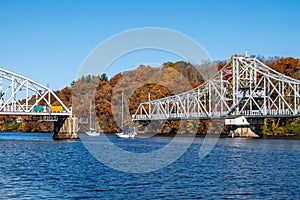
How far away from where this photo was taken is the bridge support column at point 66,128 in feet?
360

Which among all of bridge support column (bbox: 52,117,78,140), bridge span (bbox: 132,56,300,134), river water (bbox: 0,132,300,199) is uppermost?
bridge span (bbox: 132,56,300,134)

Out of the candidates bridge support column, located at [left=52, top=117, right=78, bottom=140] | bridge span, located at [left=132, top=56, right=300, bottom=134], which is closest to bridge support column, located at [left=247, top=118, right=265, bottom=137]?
bridge span, located at [left=132, top=56, right=300, bottom=134]

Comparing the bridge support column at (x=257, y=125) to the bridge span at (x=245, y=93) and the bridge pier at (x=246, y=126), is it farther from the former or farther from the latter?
the bridge span at (x=245, y=93)

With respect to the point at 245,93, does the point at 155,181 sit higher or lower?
lower

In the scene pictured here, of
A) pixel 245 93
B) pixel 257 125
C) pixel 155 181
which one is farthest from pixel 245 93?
pixel 155 181

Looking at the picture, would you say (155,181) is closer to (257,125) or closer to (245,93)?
(257,125)

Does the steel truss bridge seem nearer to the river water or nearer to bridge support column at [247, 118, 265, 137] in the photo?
bridge support column at [247, 118, 265, 137]

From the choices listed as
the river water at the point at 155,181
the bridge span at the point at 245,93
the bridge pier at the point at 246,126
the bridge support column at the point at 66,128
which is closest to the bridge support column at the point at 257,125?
the bridge pier at the point at 246,126

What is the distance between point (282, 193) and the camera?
1356 inches

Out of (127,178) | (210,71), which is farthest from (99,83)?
(127,178)

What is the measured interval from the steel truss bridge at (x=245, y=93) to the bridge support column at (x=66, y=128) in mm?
39837

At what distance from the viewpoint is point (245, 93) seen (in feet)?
449

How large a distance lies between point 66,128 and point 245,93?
160 feet

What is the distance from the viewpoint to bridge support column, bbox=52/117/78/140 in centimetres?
10958
